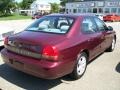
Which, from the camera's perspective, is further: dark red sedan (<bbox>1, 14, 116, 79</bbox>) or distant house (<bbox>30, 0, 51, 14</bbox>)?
distant house (<bbox>30, 0, 51, 14</bbox>)

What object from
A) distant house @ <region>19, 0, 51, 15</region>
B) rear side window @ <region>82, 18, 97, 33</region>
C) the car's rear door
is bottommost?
distant house @ <region>19, 0, 51, 15</region>

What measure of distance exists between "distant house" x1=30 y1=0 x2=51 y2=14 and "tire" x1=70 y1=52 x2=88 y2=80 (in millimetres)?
88547

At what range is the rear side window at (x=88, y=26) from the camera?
6171 millimetres

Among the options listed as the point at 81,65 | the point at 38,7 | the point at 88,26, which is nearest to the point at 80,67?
the point at 81,65

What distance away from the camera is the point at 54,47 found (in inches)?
A: 194

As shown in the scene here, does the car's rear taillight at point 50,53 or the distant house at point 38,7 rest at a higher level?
the car's rear taillight at point 50,53

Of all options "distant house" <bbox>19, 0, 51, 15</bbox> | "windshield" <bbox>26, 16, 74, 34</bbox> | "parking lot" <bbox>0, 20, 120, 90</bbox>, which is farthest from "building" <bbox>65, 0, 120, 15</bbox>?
"windshield" <bbox>26, 16, 74, 34</bbox>

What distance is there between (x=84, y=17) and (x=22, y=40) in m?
1.97

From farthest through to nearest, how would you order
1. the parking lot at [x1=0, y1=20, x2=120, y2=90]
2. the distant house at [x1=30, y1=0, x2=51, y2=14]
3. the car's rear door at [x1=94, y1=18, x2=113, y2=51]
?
the distant house at [x1=30, y1=0, x2=51, y2=14] < the car's rear door at [x1=94, y1=18, x2=113, y2=51] < the parking lot at [x1=0, y1=20, x2=120, y2=90]

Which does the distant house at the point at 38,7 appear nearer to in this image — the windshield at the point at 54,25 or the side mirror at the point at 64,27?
the windshield at the point at 54,25

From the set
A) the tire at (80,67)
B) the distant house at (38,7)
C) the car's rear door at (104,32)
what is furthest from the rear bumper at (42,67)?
the distant house at (38,7)

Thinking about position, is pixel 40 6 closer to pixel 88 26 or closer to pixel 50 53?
pixel 88 26

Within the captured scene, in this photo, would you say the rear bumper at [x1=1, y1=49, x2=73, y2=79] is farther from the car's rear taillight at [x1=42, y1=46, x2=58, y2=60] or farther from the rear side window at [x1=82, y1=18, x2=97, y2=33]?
the rear side window at [x1=82, y1=18, x2=97, y2=33]

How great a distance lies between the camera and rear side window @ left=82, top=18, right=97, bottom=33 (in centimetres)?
617
